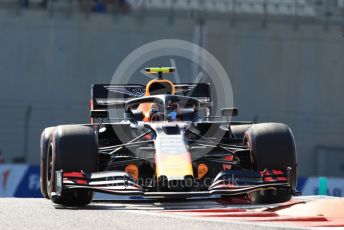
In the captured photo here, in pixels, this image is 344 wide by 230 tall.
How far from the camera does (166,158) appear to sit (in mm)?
11539

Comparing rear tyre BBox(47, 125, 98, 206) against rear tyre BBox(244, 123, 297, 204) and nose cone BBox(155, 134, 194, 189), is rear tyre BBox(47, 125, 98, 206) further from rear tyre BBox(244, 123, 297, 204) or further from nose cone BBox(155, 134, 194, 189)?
rear tyre BBox(244, 123, 297, 204)

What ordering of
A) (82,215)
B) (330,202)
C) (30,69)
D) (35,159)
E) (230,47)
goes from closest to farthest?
(82,215)
(330,202)
(35,159)
(30,69)
(230,47)

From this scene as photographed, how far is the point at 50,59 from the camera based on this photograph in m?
39.8

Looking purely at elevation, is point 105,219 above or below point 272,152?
below

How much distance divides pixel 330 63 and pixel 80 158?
104 feet

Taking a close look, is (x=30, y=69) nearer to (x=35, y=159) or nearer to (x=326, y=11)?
(x=35, y=159)

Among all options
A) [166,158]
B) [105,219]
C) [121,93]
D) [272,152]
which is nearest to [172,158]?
[166,158]

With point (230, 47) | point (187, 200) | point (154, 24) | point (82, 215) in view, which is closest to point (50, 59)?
point (154, 24)

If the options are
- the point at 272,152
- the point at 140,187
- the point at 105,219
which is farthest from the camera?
the point at 272,152

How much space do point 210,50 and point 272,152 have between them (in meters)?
29.4

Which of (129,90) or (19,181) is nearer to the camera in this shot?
(129,90)

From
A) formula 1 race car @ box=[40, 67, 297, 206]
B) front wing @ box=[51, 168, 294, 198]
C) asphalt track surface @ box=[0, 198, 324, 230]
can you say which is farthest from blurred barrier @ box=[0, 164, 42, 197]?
front wing @ box=[51, 168, 294, 198]

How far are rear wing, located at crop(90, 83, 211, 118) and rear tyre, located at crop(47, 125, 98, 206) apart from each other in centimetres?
292

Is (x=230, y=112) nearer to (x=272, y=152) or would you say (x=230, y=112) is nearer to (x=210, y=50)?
(x=272, y=152)
